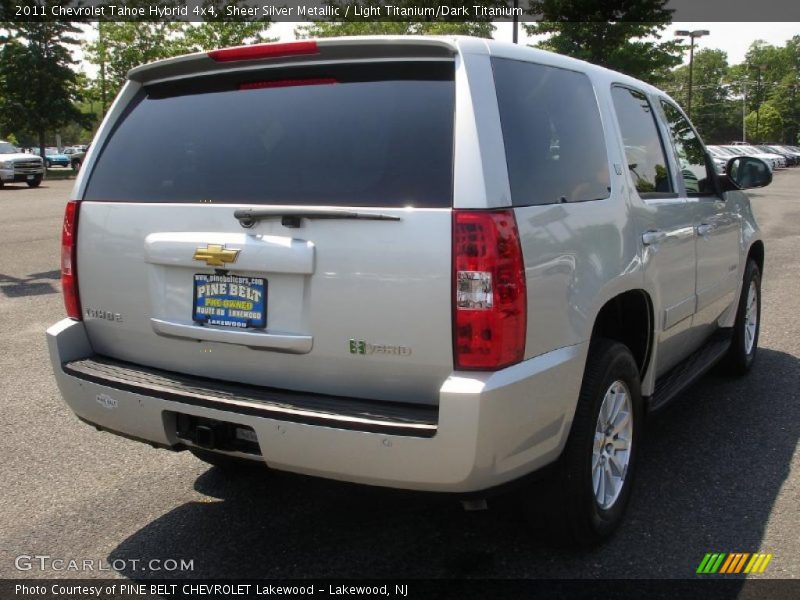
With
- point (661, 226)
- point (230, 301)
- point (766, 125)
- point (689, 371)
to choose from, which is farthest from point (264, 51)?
point (766, 125)

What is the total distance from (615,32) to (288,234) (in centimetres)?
3027

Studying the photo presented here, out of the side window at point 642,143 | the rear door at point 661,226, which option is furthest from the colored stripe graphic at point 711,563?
the side window at point 642,143

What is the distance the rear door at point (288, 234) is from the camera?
2.66 meters

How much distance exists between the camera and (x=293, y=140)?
299 cm

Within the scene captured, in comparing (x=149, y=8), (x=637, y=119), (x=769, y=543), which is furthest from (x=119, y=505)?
(x=149, y=8)

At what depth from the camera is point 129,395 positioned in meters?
3.08

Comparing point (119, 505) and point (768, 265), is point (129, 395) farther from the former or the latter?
point (768, 265)

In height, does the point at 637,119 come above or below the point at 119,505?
above

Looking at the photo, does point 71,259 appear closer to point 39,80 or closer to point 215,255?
point 215,255

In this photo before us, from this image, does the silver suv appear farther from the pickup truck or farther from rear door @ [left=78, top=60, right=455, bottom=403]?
the pickup truck

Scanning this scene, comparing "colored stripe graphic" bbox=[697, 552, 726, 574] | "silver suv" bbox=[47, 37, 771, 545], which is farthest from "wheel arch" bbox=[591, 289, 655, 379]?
"colored stripe graphic" bbox=[697, 552, 726, 574]

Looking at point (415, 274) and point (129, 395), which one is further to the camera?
point (129, 395)

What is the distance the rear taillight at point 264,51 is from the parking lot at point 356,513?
160 cm

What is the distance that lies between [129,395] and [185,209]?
744 millimetres
